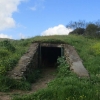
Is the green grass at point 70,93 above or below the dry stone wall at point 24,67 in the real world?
below

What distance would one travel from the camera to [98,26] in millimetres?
21750

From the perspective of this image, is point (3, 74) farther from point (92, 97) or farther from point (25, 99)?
point (92, 97)

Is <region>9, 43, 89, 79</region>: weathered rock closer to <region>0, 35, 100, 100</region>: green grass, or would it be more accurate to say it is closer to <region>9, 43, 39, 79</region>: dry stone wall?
<region>9, 43, 39, 79</region>: dry stone wall

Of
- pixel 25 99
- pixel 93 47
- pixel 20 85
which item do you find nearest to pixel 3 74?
pixel 20 85

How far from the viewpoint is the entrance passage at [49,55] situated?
16938 mm

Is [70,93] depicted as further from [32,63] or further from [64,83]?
[32,63]

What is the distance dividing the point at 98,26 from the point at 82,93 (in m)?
15.1

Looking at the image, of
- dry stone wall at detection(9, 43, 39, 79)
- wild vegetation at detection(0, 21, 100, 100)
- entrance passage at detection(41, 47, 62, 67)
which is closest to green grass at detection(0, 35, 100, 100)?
wild vegetation at detection(0, 21, 100, 100)

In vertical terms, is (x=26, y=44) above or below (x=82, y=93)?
above

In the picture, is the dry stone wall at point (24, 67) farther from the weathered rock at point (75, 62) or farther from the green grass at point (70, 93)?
the green grass at point (70, 93)

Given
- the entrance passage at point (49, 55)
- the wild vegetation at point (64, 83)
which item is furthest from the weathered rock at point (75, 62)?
the entrance passage at point (49, 55)

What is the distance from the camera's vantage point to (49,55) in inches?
698

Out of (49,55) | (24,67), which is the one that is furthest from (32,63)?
(49,55)

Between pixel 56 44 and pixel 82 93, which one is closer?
pixel 82 93
